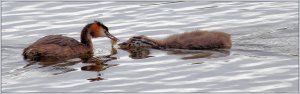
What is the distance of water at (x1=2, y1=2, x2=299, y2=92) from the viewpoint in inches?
487

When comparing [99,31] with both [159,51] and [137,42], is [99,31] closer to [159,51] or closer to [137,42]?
[137,42]

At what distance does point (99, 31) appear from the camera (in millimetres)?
15609

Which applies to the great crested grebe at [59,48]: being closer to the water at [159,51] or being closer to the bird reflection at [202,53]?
the water at [159,51]

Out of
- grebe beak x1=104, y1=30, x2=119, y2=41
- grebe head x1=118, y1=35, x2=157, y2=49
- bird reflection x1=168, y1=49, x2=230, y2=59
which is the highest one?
grebe beak x1=104, y1=30, x2=119, y2=41

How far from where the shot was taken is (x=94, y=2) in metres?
19.1

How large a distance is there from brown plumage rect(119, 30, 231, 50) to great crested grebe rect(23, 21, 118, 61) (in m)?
0.66

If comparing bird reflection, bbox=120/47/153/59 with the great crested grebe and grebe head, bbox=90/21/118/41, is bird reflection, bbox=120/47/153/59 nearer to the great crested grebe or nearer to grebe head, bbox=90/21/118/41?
grebe head, bbox=90/21/118/41

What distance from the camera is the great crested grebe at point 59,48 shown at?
14.5 meters

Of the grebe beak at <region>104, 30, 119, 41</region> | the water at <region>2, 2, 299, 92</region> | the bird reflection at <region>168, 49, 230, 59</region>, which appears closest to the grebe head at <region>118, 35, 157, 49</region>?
the grebe beak at <region>104, 30, 119, 41</region>

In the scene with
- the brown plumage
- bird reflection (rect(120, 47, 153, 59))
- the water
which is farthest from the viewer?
the brown plumage

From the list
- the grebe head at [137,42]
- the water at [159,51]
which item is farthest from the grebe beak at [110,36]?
the water at [159,51]

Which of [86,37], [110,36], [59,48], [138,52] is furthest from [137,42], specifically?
[59,48]

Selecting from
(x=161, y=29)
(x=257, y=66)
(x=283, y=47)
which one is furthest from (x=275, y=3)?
(x=257, y=66)

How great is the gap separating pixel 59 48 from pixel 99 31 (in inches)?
43.4
